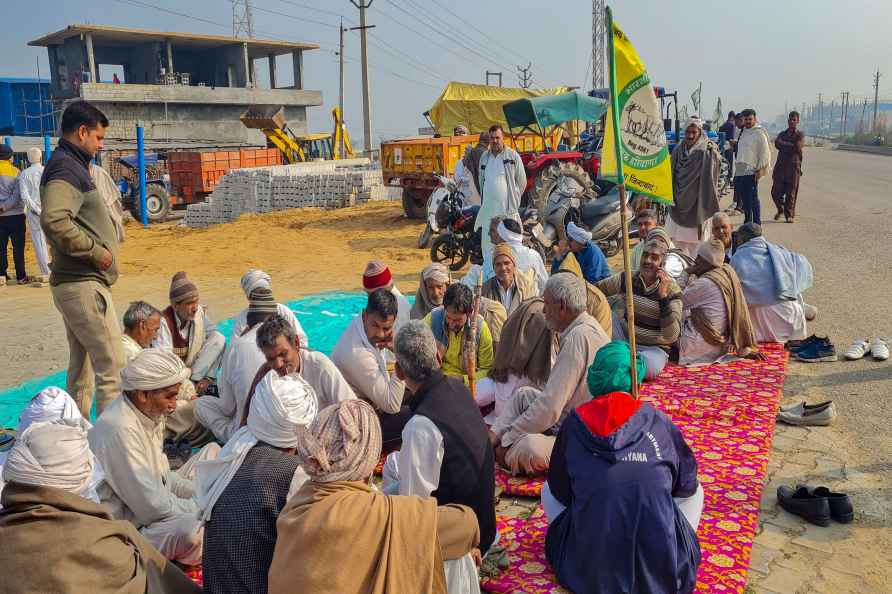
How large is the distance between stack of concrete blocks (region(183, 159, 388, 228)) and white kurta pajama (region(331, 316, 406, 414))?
45.1 ft

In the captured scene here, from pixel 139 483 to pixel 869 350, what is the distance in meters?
5.49

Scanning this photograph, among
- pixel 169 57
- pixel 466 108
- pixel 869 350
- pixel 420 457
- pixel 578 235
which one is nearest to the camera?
pixel 420 457

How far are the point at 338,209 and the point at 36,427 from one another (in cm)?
1549

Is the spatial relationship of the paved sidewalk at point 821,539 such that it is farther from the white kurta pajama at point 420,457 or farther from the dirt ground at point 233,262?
the dirt ground at point 233,262

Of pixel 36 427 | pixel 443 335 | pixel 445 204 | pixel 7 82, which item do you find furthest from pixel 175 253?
pixel 7 82

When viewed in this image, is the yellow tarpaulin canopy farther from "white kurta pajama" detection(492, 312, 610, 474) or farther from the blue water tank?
the blue water tank

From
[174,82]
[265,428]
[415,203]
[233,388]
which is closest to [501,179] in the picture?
[233,388]

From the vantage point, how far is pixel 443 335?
4.99 m

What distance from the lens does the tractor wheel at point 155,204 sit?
19.3 meters

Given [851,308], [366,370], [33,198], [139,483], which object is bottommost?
[851,308]

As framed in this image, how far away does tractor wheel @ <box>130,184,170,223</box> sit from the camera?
63.5 feet

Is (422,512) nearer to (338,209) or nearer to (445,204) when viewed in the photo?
(445,204)

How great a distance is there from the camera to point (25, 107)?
3412 centimetres

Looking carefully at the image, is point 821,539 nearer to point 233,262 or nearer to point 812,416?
point 812,416
